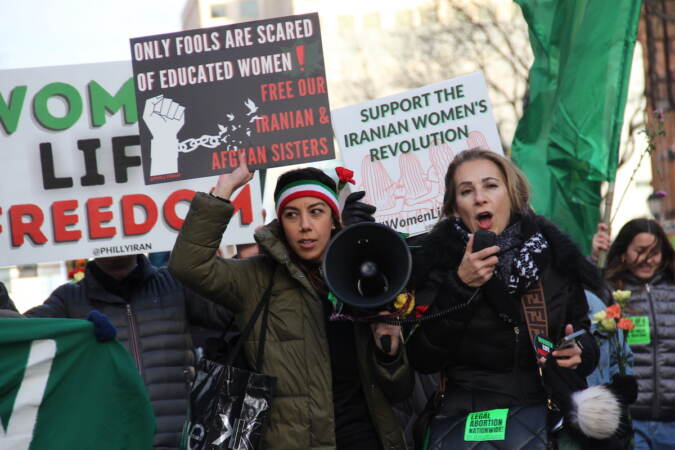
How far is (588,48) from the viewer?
6.01 meters

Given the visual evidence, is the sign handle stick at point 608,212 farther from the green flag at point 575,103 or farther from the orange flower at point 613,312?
the orange flower at point 613,312

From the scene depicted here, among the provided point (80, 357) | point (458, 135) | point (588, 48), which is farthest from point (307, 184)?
point (588, 48)

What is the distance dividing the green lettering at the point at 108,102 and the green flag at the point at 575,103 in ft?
7.97

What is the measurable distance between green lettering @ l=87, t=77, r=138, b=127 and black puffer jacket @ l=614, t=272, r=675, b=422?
320 centimetres

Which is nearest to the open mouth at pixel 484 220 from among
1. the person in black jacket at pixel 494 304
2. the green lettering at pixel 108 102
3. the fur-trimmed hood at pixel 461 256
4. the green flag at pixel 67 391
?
the person in black jacket at pixel 494 304

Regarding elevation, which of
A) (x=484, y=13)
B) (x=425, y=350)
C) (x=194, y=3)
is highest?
(x=194, y=3)

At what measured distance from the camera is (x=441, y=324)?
3773mm

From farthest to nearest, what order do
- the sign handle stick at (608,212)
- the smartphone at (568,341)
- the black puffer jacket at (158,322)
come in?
1. the sign handle stick at (608,212)
2. the black puffer jacket at (158,322)
3. the smartphone at (568,341)

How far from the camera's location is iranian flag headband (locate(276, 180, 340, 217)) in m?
4.15

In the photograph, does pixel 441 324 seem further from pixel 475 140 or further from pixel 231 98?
pixel 475 140

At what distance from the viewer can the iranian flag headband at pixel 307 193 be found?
4152 mm

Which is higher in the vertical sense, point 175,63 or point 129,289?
point 175,63

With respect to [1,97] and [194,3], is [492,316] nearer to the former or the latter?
[1,97]

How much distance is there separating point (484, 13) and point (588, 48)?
19.3 metres
